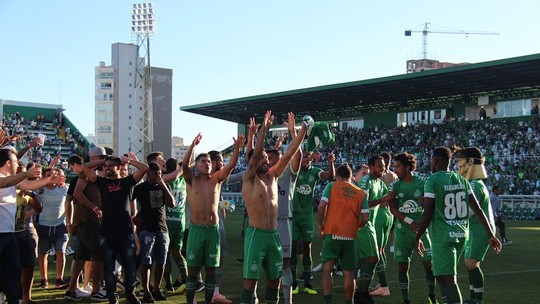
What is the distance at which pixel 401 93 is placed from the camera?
4900cm

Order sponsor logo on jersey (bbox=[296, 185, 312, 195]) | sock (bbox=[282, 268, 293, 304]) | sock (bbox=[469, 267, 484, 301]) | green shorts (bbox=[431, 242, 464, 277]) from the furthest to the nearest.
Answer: sponsor logo on jersey (bbox=[296, 185, 312, 195])
sock (bbox=[282, 268, 293, 304])
sock (bbox=[469, 267, 484, 301])
green shorts (bbox=[431, 242, 464, 277])

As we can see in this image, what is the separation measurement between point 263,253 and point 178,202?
11.5ft

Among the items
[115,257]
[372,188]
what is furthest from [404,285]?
[115,257]

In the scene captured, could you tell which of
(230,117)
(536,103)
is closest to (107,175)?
(536,103)

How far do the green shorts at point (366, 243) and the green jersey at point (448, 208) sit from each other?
1.77m

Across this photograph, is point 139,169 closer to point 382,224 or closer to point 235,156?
point 235,156

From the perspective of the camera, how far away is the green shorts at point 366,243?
9.95 metres

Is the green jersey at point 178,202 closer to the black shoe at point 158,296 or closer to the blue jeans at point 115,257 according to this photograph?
the black shoe at point 158,296

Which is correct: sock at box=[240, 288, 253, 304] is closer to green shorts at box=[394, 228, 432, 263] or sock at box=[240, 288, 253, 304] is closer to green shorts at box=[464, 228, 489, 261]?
green shorts at box=[394, 228, 432, 263]

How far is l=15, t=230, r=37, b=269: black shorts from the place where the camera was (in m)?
8.99

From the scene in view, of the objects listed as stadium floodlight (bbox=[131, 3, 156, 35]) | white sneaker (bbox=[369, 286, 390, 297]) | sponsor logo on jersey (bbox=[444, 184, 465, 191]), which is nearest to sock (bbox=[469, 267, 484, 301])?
sponsor logo on jersey (bbox=[444, 184, 465, 191])

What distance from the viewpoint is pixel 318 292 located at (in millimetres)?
11172

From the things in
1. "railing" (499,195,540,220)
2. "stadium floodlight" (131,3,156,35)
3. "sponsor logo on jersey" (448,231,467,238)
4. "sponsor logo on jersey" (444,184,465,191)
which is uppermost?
"stadium floodlight" (131,3,156,35)

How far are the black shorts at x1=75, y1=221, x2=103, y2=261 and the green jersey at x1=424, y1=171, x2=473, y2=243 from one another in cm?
517
